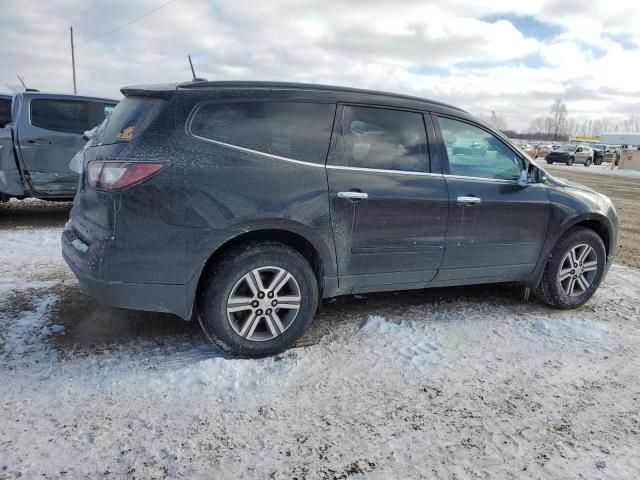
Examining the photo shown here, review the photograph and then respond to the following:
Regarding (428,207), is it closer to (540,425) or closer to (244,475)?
(540,425)

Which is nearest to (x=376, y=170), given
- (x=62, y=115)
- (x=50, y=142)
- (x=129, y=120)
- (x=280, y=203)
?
(x=280, y=203)

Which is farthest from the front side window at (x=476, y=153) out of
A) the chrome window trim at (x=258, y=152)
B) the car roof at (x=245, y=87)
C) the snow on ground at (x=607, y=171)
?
the snow on ground at (x=607, y=171)

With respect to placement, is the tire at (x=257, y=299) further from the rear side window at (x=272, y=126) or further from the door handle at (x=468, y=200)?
the door handle at (x=468, y=200)

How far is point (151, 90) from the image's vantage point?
10.5ft

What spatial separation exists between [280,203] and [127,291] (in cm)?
106

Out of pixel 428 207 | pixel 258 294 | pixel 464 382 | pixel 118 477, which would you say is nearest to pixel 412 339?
pixel 464 382

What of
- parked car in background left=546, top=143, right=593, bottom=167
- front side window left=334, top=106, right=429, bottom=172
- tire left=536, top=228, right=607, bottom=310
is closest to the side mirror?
tire left=536, top=228, right=607, bottom=310

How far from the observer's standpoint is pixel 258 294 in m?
3.24

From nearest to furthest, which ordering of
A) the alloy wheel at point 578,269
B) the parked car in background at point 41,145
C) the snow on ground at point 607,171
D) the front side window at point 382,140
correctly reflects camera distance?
the front side window at point 382,140 → the alloy wheel at point 578,269 → the parked car in background at point 41,145 → the snow on ground at point 607,171

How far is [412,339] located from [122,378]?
198cm

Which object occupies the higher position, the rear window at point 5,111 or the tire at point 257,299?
the rear window at point 5,111

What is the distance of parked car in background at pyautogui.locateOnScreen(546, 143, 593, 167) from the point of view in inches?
1556

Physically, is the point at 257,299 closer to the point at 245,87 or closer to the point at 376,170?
the point at 376,170

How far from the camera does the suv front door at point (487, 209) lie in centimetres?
388
